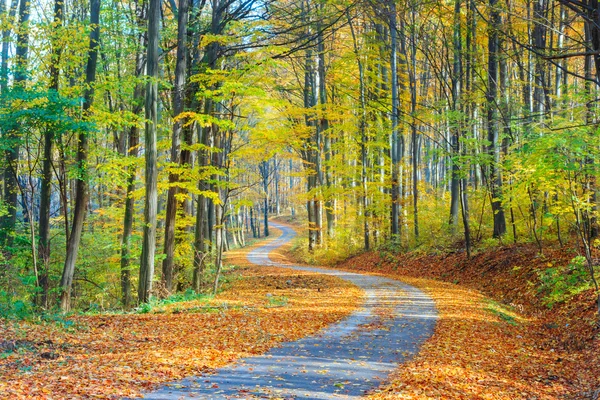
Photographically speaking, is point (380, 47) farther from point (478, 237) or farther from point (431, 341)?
point (431, 341)

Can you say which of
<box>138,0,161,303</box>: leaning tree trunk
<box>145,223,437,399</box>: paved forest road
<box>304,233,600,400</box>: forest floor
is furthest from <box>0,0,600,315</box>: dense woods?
<box>145,223,437,399</box>: paved forest road

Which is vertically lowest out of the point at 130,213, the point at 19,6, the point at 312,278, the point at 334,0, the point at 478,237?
the point at 312,278

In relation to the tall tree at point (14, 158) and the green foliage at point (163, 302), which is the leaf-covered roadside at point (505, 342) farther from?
the tall tree at point (14, 158)

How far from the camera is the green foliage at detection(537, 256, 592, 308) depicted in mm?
11242

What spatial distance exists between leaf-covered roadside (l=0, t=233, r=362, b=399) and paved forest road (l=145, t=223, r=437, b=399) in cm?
41

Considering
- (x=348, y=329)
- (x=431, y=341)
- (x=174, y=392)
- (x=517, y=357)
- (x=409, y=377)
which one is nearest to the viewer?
(x=174, y=392)

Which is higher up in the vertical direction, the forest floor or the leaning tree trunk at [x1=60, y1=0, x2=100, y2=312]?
the leaning tree trunk at [x1=60, y1=0, x2=100, y2=312]

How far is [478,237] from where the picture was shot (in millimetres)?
19484

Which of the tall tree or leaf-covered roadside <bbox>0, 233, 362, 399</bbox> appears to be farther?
the tall tree

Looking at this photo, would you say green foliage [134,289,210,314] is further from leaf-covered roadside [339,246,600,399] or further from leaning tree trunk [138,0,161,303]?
leaf-covered roadside [339,246,600,399]

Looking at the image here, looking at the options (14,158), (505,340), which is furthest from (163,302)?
(505,340)

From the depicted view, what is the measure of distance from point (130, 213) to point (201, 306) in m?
5.80

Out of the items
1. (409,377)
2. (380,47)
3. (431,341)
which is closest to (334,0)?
(380,47)

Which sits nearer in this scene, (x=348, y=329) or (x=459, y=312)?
(x=348, y=329)
